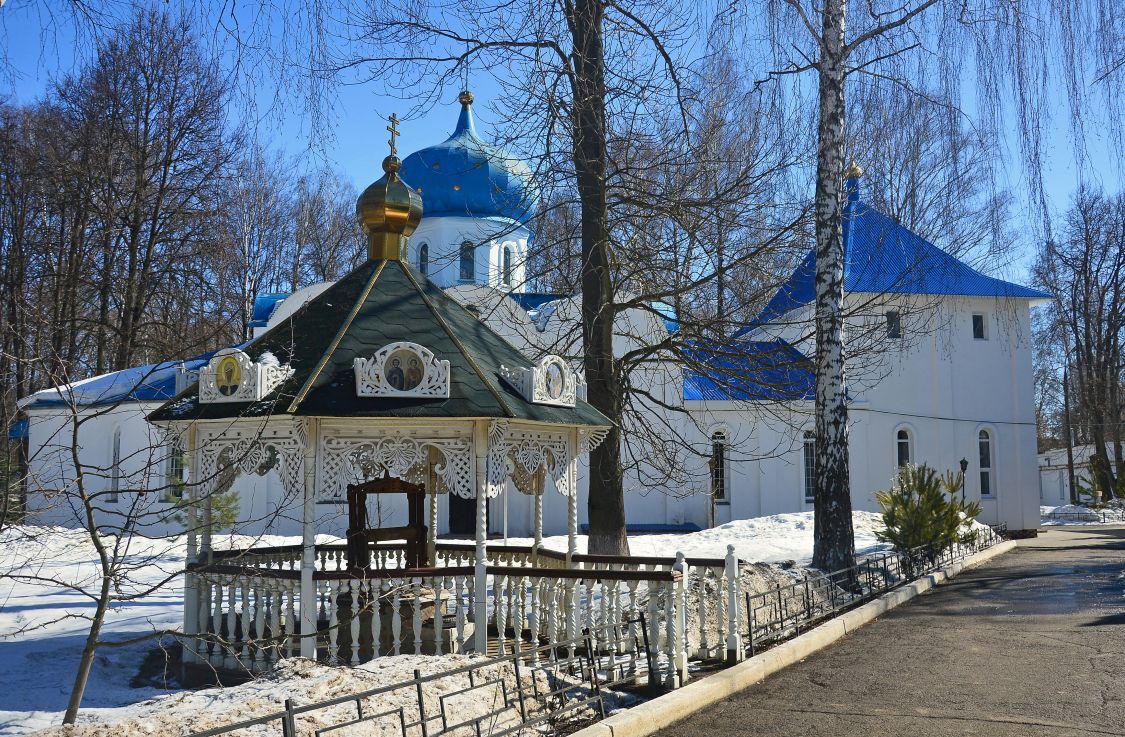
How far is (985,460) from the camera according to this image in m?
32.9

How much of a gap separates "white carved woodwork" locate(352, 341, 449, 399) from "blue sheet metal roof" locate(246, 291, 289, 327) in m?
22.9

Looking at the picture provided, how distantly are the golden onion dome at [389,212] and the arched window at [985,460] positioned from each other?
2642cm

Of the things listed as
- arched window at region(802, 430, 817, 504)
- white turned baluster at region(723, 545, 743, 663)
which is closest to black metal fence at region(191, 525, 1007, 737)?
white turned baluster at region(723, 545, 743, 663)

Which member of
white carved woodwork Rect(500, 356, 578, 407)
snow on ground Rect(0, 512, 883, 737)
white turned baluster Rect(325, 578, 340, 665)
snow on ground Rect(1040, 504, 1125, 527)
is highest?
white carved woodwork Rect(500, 356, 578, 407)

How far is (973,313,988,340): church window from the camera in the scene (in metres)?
33.2

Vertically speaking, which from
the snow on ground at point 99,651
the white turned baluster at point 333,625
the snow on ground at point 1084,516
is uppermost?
the white turned baluster at point 333,625

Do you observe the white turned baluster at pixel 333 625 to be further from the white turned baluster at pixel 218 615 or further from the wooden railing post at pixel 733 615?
the wooden railing post at pixel 733 615

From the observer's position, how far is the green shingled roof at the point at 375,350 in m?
9.23

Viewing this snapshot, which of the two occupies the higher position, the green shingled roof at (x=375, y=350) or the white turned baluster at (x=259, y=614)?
the green shingled roof at (x=375, y=350)

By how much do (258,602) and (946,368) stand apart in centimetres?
2763

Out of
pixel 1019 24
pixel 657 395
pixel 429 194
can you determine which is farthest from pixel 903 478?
pixel 429 194

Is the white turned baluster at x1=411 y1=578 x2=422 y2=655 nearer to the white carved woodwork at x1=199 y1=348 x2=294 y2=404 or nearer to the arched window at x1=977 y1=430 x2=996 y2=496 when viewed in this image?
the white carved woodwork at x1=199 y1=348 x2=294 y2=404

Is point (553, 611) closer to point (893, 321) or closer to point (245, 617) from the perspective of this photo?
point (245, 617)

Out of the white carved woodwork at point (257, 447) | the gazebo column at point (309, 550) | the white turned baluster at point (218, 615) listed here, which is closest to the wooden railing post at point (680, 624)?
the gazebo column at point (309, 550)
